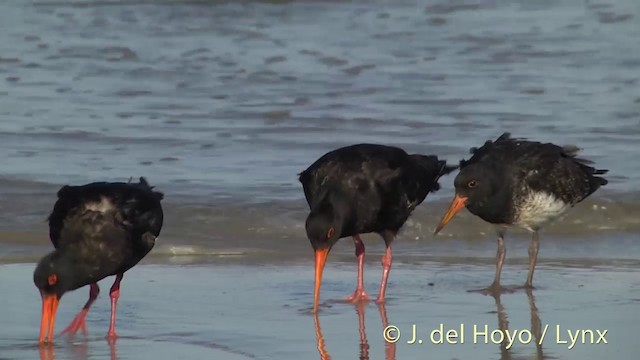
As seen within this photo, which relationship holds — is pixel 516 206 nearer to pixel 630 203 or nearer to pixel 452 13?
pixel 630 203

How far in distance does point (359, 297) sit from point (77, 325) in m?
1.67

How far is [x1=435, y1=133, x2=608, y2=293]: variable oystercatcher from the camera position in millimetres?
8906

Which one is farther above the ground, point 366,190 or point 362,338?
point 366,190

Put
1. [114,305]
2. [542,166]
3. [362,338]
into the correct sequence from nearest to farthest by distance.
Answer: [362,338]
[114,305]
[542,166]

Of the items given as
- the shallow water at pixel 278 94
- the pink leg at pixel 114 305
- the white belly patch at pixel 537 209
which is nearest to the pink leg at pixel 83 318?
the pink leg at pixel 114 305

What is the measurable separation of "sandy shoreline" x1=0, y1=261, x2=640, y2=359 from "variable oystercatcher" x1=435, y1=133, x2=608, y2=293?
0.35 metres

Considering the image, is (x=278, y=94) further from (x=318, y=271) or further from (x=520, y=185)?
(x=318, y=271)

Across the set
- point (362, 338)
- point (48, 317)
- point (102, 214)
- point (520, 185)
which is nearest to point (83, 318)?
point (48, 317)

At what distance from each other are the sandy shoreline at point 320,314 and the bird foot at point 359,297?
0.26 feet

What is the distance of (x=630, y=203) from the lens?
420 inches

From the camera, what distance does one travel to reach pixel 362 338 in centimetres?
752

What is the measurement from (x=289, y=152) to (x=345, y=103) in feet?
6.87

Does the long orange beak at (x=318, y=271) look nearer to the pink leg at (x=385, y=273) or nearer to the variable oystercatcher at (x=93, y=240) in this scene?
the pink leg at (x=385, y=273)

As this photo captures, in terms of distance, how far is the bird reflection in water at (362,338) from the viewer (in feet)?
23.5
